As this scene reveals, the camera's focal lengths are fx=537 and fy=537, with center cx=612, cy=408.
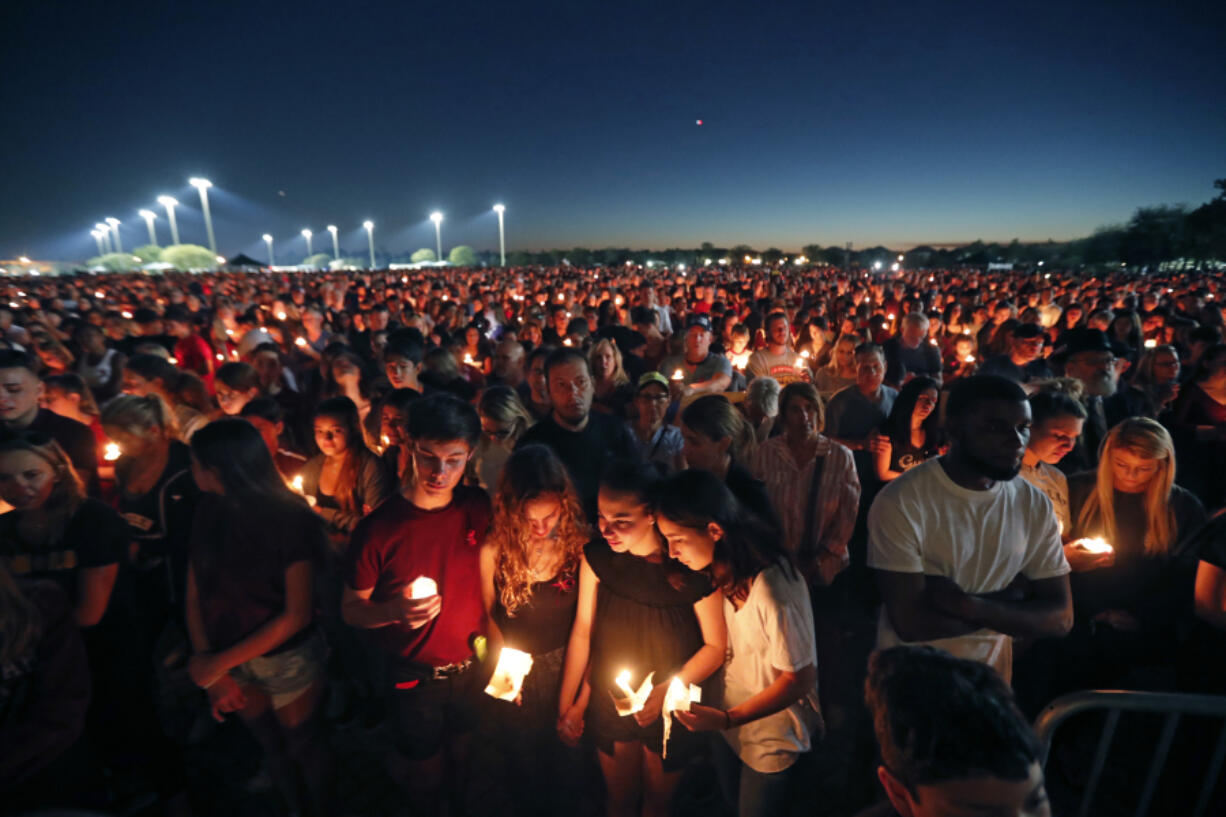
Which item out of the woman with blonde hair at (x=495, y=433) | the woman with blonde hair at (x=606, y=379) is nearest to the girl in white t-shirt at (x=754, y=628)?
the woman with blonde hair at (x=495, y=433)

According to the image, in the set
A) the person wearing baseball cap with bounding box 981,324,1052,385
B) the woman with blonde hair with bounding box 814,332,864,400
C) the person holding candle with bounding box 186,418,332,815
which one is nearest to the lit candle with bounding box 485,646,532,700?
the person holding candle with bounding box 186,418,332,815

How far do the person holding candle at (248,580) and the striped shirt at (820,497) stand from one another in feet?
8.62

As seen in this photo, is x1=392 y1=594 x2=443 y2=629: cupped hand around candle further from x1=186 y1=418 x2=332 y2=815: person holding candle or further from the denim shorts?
the denim shorts

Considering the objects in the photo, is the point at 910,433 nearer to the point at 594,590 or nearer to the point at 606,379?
the point at 606,379

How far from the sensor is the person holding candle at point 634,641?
7.25 ft

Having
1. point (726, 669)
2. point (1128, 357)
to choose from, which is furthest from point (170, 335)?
point (1128, 357)

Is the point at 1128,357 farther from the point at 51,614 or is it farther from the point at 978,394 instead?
the point at 51,614

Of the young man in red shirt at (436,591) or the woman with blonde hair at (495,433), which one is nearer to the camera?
the young man in red shirt at (436,591)

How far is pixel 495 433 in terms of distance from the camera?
3.77 metres

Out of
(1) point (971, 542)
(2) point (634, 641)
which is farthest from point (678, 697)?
(1) point (971, 542)

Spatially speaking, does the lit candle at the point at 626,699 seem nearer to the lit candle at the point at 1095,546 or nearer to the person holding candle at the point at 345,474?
the person holding candle at the point at 345,474

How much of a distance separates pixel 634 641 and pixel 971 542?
4.71 feet

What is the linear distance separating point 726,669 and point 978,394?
152 cm

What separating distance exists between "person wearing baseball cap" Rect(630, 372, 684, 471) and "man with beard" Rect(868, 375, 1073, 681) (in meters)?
1.94
